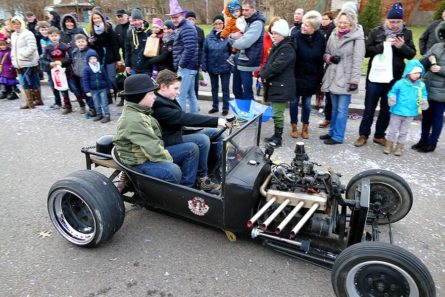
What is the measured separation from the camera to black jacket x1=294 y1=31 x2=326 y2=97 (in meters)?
5.37

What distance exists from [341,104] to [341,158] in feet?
2.89

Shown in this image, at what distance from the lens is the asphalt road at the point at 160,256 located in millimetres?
2756

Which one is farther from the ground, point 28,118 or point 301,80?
point 301,80

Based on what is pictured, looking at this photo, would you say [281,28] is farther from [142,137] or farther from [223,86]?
[142,137]

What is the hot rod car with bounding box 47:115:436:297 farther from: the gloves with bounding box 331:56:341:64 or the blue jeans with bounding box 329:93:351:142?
the gloves with bounding box 331:56:341:64

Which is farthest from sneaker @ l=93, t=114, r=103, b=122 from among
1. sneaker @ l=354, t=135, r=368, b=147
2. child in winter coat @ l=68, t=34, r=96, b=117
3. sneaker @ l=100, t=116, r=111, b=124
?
sneaker @ l=354, t=135, r=368, b=147

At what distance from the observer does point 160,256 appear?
3.12m

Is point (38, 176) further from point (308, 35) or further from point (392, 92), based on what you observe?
point (392, 92)

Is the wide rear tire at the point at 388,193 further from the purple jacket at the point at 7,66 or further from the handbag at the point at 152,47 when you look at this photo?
the purple jacket at the point at 7,66

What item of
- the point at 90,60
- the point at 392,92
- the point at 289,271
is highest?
the point at 90,60

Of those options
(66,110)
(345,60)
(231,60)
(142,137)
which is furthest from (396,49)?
(66,110)

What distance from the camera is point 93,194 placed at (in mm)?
2963

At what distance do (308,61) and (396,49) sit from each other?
1239 millimetres

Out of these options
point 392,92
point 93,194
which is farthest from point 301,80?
point 93,194
